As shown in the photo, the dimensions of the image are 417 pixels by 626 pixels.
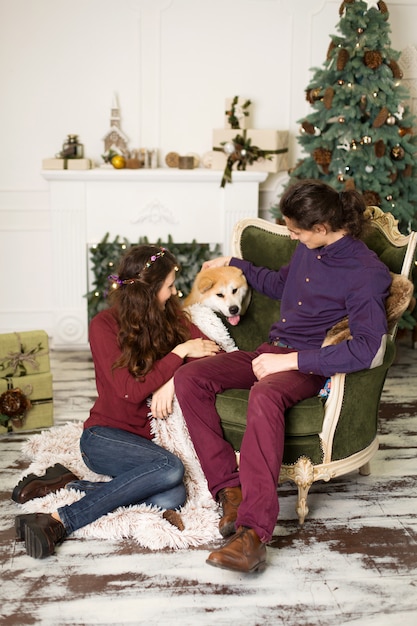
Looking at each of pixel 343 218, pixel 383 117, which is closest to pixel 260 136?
pixel 383 117

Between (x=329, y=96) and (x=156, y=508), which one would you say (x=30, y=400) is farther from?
(x=329, y=96)

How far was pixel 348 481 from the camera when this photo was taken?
3.42 meters

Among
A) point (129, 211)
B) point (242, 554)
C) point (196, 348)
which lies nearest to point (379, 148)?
point (129, 211)

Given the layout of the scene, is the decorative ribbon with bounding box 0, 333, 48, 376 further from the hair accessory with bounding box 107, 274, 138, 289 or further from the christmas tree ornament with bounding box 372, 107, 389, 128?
the christmas tree ornament with bounding box 372, 107, 389, 128

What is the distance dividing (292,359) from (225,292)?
0.68 m

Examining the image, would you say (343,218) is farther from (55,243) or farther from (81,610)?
(55,243)

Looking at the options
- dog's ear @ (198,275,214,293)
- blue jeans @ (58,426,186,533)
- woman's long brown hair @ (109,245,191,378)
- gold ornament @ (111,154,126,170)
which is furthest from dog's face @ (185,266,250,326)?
gold ornament @ (111,154,126,170)

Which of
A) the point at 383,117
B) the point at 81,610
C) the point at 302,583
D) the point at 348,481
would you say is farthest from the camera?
the point at 383,117

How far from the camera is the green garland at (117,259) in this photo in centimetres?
560

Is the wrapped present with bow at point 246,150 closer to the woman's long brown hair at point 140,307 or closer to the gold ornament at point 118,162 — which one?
the gold ornament at point 118,162

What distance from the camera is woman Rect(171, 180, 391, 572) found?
8.93 ft

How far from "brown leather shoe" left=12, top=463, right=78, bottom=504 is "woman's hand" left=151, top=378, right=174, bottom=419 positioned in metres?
0.47

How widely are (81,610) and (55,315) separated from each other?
11.4 ft

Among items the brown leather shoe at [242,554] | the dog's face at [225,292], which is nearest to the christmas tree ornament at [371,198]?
the dog's face at [225,292]
